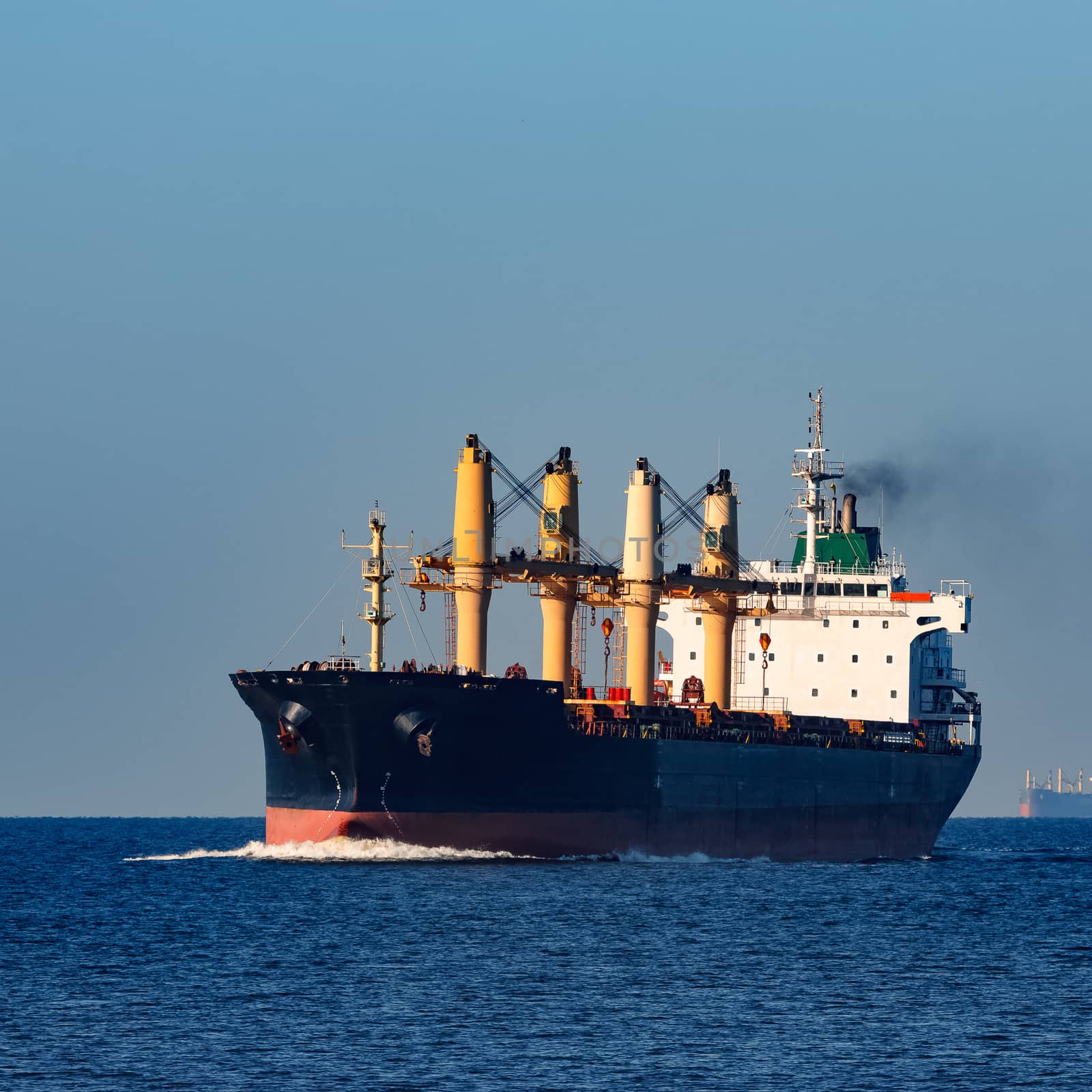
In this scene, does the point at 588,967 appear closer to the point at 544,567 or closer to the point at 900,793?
the point at 544,567

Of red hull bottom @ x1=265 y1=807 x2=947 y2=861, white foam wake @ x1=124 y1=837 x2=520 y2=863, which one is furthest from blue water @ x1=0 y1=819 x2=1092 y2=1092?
red hull bottom @ x1=265 y1=807 x2=947 y2=861

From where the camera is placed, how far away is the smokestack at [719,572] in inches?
2486

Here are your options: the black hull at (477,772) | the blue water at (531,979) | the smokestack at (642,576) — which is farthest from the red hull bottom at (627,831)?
the smokestack at (642,576)

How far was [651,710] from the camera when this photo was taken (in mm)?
56281

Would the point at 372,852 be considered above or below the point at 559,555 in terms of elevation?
below

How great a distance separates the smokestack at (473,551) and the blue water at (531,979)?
7.08 metres

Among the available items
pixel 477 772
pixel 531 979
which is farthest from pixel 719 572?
pixel 531 979

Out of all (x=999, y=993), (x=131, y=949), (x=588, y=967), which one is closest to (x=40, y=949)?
(x=131, y=949)

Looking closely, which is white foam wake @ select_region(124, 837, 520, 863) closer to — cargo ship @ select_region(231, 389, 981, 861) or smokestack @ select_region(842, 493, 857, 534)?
cargo ship @ select_region(231, 389, 981, 861)

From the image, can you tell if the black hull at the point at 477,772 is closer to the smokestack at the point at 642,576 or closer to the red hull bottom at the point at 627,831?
the red hull bottom at the point at 627,831

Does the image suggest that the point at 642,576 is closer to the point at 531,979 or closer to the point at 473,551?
the point at 473,551

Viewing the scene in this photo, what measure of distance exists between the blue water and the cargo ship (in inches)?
70.9

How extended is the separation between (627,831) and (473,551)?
30.0 ft

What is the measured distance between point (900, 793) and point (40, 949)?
36.9 metres
